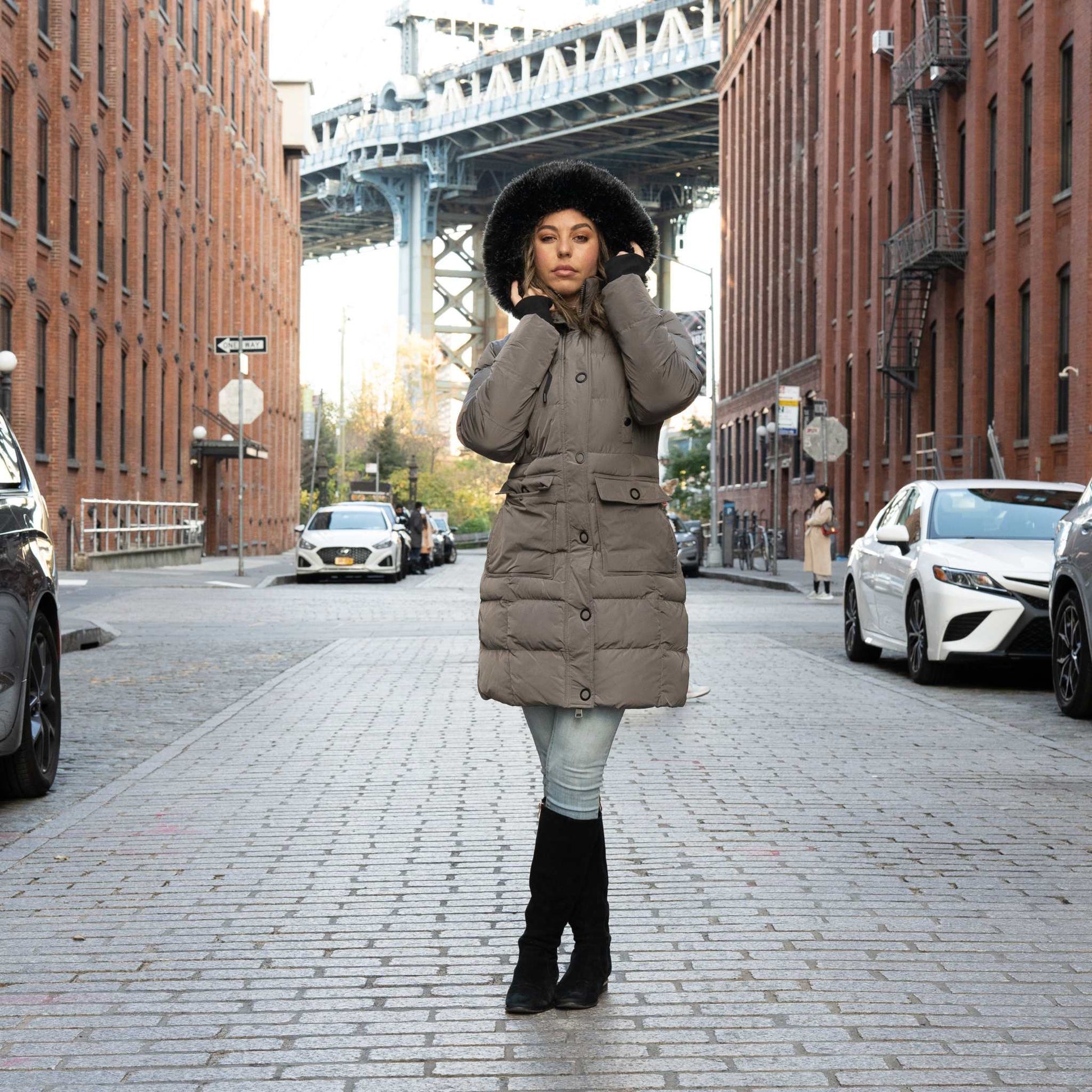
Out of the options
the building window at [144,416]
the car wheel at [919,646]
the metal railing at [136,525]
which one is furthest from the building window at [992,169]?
the car wheel at [919,646]

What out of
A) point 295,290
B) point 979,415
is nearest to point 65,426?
point 979,415

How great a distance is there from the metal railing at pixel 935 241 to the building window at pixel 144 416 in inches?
677

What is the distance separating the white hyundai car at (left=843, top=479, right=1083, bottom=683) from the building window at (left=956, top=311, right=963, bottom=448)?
1991 cm

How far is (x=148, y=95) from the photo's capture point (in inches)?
1628

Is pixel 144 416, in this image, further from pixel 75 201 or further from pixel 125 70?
pixel 125 70

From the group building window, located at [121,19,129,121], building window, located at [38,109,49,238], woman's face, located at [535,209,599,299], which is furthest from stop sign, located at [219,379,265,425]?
woman's face, located at [535,209,599,299]

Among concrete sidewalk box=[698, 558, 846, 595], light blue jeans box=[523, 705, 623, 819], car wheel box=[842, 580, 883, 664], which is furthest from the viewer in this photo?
concrete sidewalk box=[698, 558, 846, 595]

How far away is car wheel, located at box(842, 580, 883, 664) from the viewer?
50.5 feet

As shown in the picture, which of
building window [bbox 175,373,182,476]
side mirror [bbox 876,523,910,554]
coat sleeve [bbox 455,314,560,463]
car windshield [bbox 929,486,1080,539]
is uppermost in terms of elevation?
building window [bbox 175,373,182,476]

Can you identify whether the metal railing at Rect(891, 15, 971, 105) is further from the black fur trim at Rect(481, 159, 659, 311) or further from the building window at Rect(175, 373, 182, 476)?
the black fur trim at Rect(481, 159, 659, 311)

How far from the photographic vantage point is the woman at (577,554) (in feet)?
13.9

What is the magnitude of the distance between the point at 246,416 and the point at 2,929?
28.1 metres

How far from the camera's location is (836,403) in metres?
48.4

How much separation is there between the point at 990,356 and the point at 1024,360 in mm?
2039
